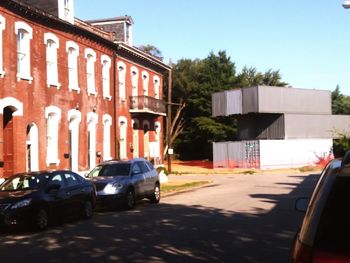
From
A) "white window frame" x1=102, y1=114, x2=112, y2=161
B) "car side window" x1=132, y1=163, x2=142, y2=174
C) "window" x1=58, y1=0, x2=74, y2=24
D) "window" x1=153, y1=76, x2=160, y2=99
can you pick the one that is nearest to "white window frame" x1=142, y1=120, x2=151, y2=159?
"window" x1=153, y1=76, x2=160, y2=99

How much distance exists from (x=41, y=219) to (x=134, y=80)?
27.0 metres

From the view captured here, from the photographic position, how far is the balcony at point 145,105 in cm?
3928

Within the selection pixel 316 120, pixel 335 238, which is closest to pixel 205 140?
pixel 316 120

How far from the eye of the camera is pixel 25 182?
15055mm

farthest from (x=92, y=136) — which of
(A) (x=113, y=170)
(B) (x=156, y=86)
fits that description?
(A) (x=113, y=170)

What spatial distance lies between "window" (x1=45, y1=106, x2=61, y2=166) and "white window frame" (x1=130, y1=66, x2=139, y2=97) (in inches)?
458

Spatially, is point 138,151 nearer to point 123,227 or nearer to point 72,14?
point 72,14

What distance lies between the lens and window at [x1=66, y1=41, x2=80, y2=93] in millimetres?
30141

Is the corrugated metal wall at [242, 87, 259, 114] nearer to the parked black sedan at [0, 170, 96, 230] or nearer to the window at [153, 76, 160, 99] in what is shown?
the window at [153, 76, 160, 99]

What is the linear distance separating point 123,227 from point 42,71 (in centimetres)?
1515

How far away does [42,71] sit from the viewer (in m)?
27.2

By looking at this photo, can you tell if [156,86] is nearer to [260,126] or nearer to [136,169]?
[260,126]

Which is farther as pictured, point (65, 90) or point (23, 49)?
point (65, 90)

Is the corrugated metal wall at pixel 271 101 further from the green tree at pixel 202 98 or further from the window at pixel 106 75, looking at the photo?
the window at pixel 106 75
